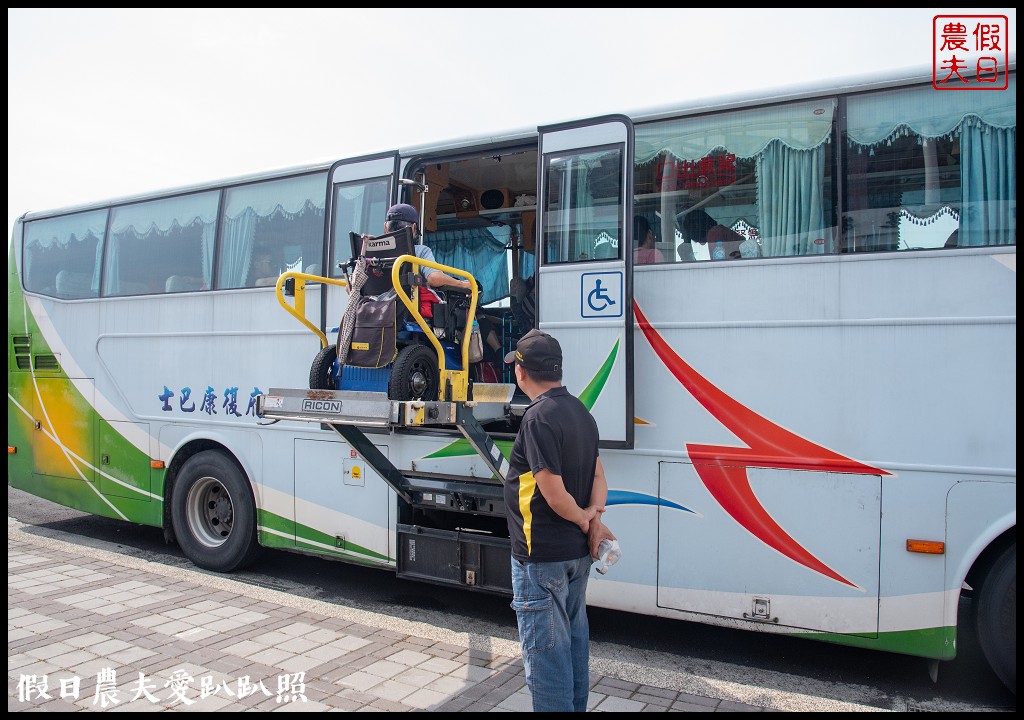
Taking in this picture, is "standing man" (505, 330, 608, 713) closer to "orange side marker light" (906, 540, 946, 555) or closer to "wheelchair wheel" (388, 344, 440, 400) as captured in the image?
"wheelchair wheel" (388, 344, 440, 400)

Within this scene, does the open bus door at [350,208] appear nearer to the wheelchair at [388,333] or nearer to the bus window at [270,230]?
Answer: the bus window at [270,230]

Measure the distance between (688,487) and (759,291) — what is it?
52.2 inches

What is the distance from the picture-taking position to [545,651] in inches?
129

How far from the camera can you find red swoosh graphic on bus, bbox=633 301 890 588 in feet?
14.9

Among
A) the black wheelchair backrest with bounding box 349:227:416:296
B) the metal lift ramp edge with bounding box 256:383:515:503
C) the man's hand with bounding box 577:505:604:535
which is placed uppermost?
the black wheelchair backrest with bounding box 349:227:416:296

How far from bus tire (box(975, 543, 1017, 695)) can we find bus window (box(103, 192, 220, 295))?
656cm

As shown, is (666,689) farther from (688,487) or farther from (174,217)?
(174,217)

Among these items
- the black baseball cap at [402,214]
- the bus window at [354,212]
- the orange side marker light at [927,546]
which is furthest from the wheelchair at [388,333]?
the orange side marker light at [927,546]

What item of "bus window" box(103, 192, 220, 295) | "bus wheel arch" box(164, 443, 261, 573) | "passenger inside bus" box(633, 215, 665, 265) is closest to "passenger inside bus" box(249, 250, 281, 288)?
"bus window" box(103, 192, 220, 295)

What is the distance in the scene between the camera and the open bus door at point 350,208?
6090 millimetres

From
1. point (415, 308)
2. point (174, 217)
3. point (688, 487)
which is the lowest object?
point (688, 487)

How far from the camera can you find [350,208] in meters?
6.24

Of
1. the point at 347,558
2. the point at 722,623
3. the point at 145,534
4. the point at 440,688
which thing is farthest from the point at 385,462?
the point at 145,534

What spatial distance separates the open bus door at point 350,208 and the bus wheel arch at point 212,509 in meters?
1.87
